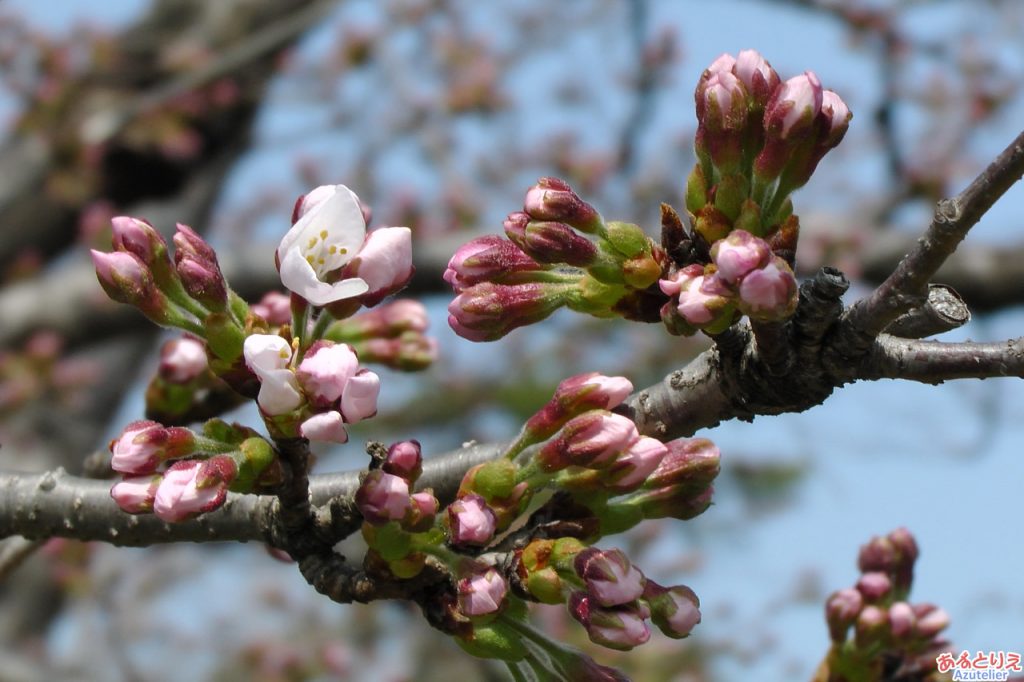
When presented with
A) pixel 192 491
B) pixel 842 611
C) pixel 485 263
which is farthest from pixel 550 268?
pixel 842 611

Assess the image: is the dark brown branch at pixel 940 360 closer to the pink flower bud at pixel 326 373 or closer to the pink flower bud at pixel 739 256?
the pink flower bud at pixel 739 256

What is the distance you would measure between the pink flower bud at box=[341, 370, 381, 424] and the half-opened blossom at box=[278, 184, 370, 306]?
5.2 inches

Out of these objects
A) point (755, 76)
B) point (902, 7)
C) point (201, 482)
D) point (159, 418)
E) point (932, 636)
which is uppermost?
point (902, 7)

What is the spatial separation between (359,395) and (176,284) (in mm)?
355

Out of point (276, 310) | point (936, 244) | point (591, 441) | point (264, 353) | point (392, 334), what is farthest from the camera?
point (392, 334)

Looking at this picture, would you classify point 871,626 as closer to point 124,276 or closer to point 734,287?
point 734,287

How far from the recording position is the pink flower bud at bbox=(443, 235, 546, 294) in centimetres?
136

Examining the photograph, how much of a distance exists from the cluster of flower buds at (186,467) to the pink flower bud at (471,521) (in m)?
0.23

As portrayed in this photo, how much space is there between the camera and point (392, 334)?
5.86 ft

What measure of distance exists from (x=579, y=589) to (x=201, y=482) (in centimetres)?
48

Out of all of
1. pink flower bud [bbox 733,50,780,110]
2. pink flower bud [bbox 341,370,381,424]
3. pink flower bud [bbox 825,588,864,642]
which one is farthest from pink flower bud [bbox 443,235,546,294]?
pink flower bud [bbox 825,588,864,642]

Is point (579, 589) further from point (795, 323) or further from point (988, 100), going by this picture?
point (988, 100)

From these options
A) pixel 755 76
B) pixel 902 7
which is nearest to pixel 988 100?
pixel 902 7

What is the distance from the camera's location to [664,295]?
1.32 meters
